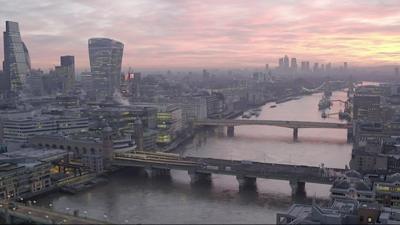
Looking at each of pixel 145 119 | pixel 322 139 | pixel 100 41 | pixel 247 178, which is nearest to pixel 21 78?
pixel 100 41

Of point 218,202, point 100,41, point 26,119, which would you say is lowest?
point 218,202

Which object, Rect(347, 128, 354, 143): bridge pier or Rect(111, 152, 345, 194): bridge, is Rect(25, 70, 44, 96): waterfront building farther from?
Rect(111, 152, 345, 194): bridge

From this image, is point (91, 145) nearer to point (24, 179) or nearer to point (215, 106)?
point (24, 179)

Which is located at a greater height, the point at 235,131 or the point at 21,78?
the point at 21,78

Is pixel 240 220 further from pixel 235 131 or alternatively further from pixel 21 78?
pixel 21 78

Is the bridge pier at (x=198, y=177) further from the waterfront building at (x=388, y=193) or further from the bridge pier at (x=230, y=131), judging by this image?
the bridge pier at (x=230, y=131)

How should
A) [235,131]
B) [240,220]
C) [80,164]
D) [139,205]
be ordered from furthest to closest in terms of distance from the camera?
1. [235,131]
2. [80,164]
3. [139,205]
4. [240,220]

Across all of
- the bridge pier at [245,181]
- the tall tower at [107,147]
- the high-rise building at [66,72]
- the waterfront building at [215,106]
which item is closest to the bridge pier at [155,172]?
the tall tower at [107,147]

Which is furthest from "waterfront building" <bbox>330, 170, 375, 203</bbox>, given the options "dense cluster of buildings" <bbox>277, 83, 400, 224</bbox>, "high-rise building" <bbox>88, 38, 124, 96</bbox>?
"high-rise building" <bbox>88, 38, 124, 96</bbox>
